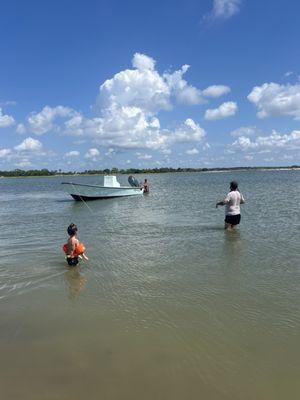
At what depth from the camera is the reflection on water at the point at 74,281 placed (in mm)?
7354

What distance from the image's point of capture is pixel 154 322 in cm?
574

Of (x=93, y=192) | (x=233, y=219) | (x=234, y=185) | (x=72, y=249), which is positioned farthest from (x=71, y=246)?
(x=93, y=192)

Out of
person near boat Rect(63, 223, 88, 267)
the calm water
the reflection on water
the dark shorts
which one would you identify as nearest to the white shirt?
the dark shorts

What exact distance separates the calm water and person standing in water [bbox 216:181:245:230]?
1.83m

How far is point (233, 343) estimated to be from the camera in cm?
499

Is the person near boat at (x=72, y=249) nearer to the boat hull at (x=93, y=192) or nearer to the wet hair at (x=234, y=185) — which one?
the wet hair at (x=234, y=185)

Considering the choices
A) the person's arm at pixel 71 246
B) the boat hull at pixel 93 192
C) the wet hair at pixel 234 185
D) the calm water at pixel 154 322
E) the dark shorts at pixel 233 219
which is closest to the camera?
the calm water at pixel 154 322

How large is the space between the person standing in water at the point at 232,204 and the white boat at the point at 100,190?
59.9ft

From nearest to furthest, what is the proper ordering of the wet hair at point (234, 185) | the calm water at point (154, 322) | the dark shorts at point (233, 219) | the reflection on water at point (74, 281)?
1. the calm water at point (154, 322)
2. the reflection on water at point (74, 281)
3. the wet hair at point (234, 185)
4. the dark shorts at point (233, 219)

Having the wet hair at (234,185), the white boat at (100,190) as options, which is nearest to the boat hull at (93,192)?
the white boat at (100,190)

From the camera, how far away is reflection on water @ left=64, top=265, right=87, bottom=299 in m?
7.35

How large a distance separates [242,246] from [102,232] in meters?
5.94

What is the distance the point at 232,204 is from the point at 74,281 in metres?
7.01

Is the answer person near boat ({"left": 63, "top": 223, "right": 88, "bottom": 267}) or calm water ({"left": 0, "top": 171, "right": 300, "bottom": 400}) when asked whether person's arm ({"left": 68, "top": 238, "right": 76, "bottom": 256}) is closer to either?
person near boat ({"left": 63, "top": 223, "right": 88, "bottom": 267})
